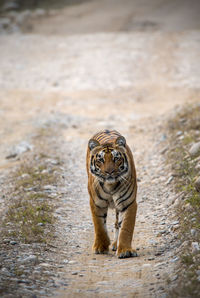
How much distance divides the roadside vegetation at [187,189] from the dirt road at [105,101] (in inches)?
6.3

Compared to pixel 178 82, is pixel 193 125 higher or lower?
higher

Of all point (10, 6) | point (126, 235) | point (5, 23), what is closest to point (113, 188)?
point (126, 235)

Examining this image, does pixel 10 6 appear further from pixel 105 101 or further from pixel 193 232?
pixel 193 232

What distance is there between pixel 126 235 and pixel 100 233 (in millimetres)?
345

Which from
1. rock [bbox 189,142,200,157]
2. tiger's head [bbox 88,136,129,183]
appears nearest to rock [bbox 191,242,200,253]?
tiger's head [bbox 88,136,129,183]

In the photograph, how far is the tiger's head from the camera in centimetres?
511

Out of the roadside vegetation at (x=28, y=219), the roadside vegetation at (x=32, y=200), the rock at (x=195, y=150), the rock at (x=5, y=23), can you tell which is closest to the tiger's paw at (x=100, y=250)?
the roadside vegetation at (x=28, y=219)

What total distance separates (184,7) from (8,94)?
12.3 meters

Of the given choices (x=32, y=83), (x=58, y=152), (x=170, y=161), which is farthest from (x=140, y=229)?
(x=32, y=83)

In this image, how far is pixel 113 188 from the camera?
527 centimetres

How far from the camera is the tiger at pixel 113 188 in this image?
515 centimetres

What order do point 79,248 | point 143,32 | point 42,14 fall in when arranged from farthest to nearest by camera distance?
point 42,14
point 143,32
point 79,248

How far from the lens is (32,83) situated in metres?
17.7

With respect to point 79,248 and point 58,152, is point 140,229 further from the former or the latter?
point 58,152
